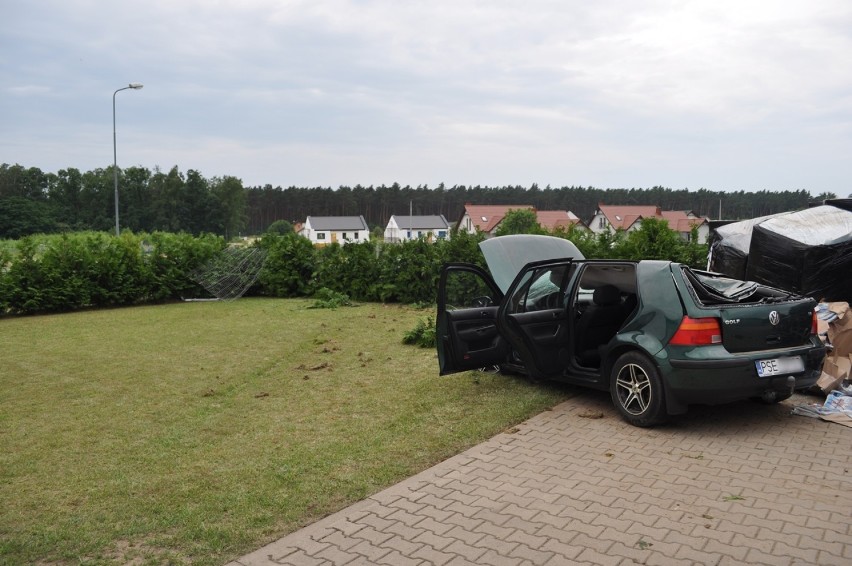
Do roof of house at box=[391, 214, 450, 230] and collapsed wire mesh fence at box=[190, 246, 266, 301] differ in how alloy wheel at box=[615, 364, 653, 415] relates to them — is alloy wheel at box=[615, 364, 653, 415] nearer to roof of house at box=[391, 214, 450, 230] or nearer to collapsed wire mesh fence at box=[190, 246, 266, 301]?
collapsed wire mesh fence at box=[190, 246, 266, 301]

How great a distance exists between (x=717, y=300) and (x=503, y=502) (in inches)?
128

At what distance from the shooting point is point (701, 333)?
564cm

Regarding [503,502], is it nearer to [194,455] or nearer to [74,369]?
[194,455]

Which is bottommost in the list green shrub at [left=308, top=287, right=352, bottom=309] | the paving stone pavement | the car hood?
green shrub at [left=308, top=287, right=352, bottom=309]

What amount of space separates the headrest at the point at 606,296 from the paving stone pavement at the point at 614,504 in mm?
1459

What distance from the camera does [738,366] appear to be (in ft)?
18.1

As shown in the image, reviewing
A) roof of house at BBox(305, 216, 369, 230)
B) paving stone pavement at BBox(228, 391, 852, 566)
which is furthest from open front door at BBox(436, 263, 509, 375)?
roof of house at BBox(305, 216, 369, 230)

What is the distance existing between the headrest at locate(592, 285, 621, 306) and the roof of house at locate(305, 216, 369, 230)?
310ft

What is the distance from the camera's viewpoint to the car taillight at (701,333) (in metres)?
5.63

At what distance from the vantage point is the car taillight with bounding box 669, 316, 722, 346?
18.5 feet

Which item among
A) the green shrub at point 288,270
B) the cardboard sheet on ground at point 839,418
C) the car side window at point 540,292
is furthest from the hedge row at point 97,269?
the cardboard sheet on ground at point 839,418

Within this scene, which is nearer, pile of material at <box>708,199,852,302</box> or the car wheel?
the car wheel

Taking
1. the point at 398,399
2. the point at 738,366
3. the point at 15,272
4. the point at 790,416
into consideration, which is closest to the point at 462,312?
the point at 398,399

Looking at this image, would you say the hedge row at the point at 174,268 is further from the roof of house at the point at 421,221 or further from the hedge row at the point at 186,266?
the roof of house at the point at 421,221
